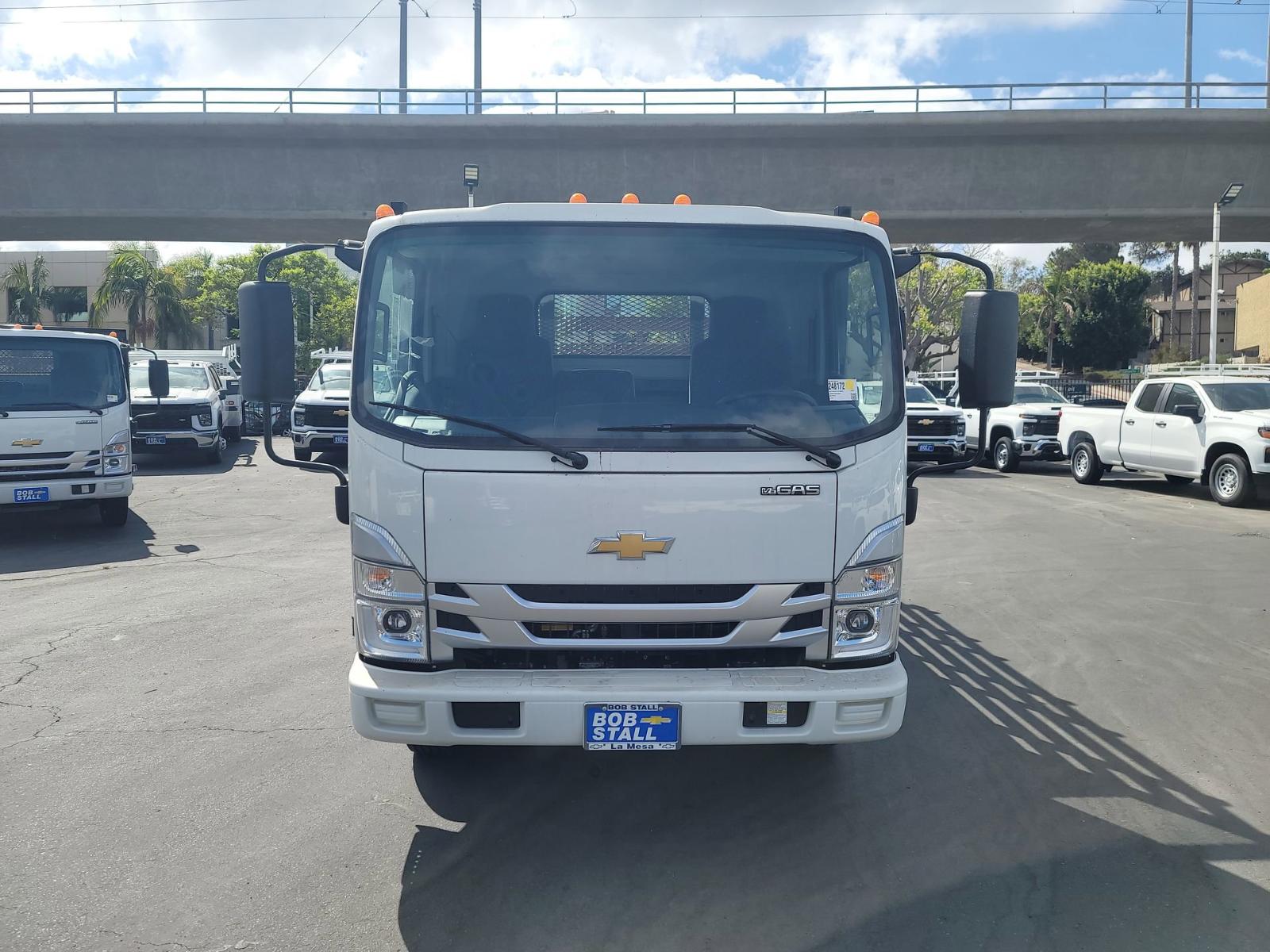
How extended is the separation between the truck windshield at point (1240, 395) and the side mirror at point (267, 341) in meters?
14.5

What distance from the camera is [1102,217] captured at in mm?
24484

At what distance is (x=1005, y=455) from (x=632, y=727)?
1822 cm

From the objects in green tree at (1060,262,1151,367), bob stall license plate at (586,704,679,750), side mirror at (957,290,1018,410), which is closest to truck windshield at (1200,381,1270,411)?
side mirror at (957,290,1018,410)

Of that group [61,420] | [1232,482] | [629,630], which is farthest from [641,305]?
[1232,482]

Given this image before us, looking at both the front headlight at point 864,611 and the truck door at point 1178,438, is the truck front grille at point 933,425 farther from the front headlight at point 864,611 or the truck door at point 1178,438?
the front headlight at point 864,611

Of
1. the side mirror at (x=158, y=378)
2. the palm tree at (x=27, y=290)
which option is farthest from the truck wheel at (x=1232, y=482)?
the palm tree at (x=27, y=290)

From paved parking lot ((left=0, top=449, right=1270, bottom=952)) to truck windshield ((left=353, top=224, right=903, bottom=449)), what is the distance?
163cm

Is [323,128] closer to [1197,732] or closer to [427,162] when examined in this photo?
[427,162]

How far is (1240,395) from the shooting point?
1570 cm

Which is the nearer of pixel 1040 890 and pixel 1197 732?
pixel 1040 890

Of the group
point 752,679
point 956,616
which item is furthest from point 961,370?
point 956,616

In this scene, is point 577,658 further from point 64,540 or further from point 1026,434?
point 1026,434

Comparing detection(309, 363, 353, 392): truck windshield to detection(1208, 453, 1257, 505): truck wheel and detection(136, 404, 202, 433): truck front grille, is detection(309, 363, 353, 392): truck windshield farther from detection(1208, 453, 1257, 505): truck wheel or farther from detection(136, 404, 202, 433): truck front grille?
detection(1208, 453, 1257, 505): truck wheel

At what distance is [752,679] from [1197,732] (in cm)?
289
